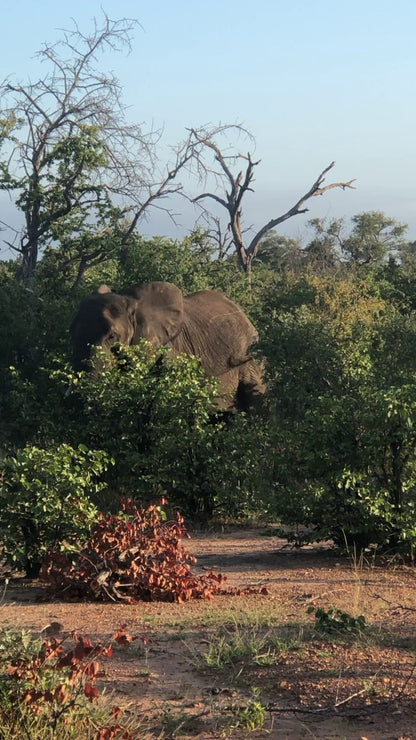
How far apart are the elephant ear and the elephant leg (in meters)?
1.62

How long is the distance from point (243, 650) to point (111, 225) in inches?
539

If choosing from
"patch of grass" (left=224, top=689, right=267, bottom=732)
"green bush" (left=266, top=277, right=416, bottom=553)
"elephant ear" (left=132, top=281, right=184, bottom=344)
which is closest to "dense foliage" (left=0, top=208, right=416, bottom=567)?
"green bush" (left=266, top=277, right=416, bottom=553)

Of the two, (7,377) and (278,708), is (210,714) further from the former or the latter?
(7,377)

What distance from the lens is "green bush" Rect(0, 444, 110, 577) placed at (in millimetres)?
7516

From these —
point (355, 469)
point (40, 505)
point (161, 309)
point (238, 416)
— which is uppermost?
point (161, 309)

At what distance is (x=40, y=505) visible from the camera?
7.45 m

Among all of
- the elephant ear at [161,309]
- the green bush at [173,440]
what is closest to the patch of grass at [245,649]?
the green bush at [173,440]

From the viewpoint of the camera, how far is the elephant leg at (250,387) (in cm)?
1628

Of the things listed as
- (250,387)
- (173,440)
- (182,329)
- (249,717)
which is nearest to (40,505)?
(249,717)

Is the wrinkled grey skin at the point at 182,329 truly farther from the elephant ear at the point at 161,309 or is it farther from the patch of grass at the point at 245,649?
the patch of grass at the point at 245,649

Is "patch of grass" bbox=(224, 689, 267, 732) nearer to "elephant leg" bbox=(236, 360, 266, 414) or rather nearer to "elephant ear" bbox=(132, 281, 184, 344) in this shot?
"elephant ear" bbox=(132, 281, 184, 344)

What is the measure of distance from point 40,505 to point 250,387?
9180 millimetres

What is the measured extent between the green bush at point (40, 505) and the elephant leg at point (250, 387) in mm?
8560

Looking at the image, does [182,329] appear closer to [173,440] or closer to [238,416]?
[238,416]
